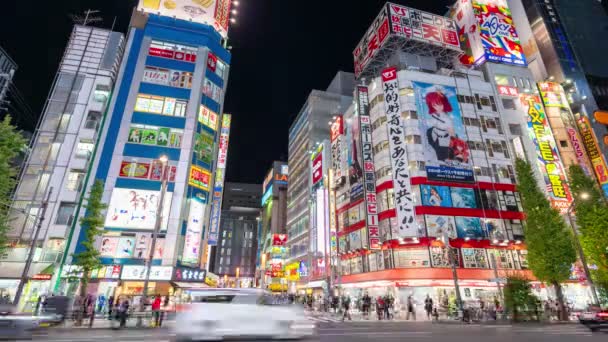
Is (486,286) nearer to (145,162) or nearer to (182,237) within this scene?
(182,237)

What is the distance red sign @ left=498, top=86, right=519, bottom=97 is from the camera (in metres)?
42.8

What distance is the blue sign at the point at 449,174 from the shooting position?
35688mm

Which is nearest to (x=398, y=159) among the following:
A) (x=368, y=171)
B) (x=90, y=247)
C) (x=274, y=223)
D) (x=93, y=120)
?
(x=368, y=171)

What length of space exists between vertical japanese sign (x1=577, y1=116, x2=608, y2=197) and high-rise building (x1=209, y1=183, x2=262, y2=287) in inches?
3741

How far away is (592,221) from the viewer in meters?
25.8

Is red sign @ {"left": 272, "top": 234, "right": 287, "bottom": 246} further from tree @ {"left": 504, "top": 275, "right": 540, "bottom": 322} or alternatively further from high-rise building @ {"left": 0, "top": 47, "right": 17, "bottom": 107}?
tree @ {"left": 504, "top": 275, "right": 540, "bottom": 322}

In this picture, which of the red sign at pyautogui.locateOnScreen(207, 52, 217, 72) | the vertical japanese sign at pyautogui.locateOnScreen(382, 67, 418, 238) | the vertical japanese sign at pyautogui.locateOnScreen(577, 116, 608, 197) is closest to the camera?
the vertical japanese sign at pyautogui.locateOnScreen(382, 67, 418, 238)

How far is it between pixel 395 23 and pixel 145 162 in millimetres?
38639

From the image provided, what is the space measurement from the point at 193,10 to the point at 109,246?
31.2 meters

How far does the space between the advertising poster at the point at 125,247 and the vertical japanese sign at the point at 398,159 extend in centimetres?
2627

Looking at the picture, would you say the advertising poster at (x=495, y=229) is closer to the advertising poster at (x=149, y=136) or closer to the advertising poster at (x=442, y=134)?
the advertising poster at (x=442, y=134)

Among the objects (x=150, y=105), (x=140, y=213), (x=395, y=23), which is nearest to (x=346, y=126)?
(x=395, y=23)

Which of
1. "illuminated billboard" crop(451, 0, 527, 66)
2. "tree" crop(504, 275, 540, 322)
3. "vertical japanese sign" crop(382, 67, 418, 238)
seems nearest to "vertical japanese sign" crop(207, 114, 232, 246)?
"vertical japanese sign" crop(382, 67, 418, 238)

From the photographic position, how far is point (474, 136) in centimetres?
3956
